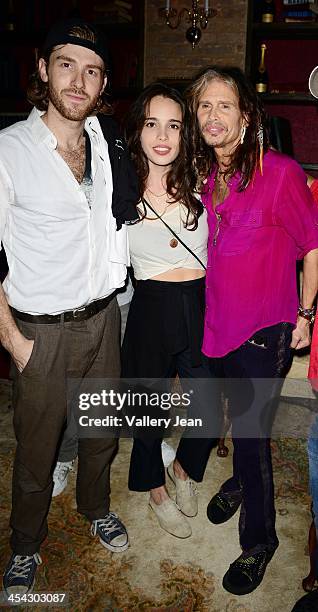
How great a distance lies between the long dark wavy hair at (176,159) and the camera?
2.07 metres

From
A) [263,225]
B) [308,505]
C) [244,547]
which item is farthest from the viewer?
[308,505]

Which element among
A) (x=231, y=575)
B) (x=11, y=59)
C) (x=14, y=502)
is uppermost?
(x=11, y=59)

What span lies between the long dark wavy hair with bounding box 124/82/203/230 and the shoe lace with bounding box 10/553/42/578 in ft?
4.84

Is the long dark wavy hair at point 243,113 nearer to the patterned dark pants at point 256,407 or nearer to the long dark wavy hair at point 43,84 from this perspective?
the long dark wavy hair at point 43,84

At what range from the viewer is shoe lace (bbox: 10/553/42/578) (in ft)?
6.75

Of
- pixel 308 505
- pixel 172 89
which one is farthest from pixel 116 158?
pixel 308 505

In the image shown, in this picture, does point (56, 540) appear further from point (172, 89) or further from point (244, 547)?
point (172, 89)

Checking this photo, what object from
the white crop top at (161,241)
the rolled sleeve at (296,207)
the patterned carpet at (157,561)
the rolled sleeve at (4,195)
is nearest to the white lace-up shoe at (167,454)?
the patterned carpet at (157,561)

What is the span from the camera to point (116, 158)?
2.00 m

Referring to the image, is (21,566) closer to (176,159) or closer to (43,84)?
(176,159)

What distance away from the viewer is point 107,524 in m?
2.34

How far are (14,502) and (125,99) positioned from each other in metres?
3.96

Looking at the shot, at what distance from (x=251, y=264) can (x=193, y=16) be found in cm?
330

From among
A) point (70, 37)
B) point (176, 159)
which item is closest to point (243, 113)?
point (176, 159)
